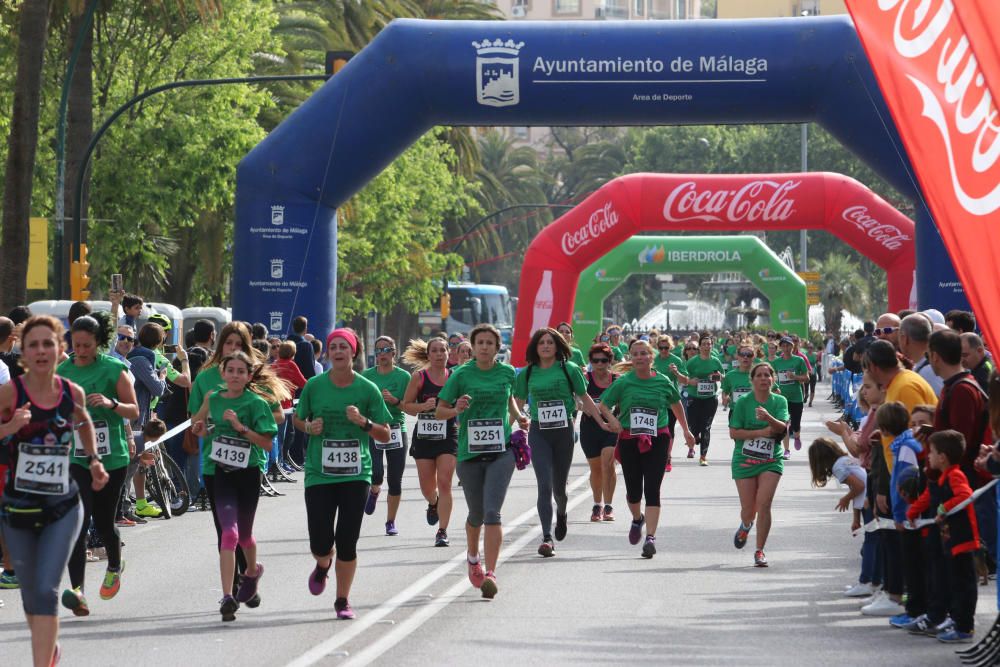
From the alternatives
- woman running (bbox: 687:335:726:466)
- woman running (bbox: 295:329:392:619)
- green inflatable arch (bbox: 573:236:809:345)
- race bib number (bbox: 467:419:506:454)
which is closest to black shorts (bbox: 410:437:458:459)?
race bib number (bbox: 467:419:506:454)

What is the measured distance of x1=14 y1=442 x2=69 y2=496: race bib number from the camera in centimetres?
795

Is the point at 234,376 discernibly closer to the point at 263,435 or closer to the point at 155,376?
the point at 263,435

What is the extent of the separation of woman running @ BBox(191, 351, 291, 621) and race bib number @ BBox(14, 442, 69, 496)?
2.04 meters

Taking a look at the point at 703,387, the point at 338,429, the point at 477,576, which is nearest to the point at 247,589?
the point at 338,429

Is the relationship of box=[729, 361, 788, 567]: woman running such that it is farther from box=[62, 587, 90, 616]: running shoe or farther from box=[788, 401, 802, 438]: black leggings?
box=[788, 401, 802, 438]: black leggings

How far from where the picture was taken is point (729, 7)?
119812 millimetres

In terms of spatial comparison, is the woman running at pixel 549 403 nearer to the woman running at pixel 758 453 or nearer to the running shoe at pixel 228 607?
the woman running at pixel 758 453

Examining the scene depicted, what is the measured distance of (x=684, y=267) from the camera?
1719 inches

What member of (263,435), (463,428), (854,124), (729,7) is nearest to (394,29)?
(854,124)

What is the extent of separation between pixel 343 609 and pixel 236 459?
105cm

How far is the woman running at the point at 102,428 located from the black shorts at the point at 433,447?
13.8ft

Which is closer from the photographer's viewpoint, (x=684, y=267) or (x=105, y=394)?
(x=105, y=394)

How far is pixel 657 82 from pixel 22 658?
42.6 ft

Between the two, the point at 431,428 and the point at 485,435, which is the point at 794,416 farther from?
the point at 485,435
